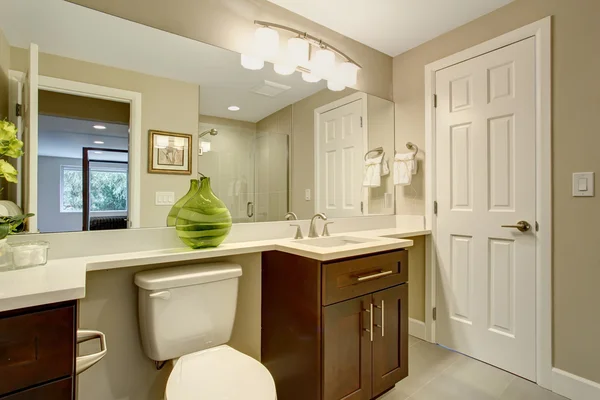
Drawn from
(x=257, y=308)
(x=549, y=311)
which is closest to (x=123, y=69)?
(x=257, y=308)

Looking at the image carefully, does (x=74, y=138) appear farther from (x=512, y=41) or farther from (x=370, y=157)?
(x=512, y=41)

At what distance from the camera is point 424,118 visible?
2332mm

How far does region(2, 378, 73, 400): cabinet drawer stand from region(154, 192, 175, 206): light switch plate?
0.82 meters

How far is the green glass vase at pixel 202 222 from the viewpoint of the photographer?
55.4 inches

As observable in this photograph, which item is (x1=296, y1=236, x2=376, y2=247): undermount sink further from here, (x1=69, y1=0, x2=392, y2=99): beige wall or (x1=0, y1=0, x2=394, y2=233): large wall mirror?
(x1=69, y1=0, x2=392, y2=99): beige wall

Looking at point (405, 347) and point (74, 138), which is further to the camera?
point (405, 347)

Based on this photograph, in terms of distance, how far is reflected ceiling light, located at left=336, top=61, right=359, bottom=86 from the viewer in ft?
7.22

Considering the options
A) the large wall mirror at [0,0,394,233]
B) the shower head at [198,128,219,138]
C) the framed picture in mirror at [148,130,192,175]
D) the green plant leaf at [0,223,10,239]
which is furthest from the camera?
the shower head at [198,128,219,138]

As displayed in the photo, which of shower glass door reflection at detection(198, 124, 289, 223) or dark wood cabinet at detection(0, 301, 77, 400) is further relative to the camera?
shower glass door reflection at detection(198, 124, 289, 223)

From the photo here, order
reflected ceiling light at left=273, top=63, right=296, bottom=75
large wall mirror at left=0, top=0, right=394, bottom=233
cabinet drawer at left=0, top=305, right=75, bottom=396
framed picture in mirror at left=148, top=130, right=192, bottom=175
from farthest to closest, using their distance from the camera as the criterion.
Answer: reflected ceiling light at left=273, top=63, right=296, bottom=75 < framed picture in mirror at left=148, top=130, right=192, bottom=175 < large wall mirror at left=0, top=0, right=394, bottom=233 < cabinet drawer at left=0, top=305, right=75, bottom=396

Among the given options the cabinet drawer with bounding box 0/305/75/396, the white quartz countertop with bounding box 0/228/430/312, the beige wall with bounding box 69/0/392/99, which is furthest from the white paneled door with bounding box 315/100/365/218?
the cabinet drawer with bounding box 0/305/75/396

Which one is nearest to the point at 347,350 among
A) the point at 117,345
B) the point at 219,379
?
the point at 219,379
